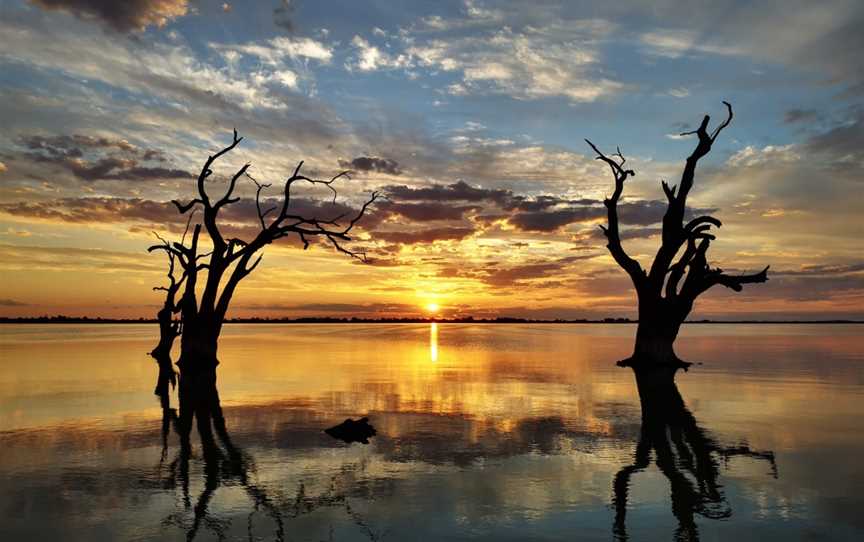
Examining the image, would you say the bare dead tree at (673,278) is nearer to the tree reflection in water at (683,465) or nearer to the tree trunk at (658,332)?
the tree trunk at (658,332)

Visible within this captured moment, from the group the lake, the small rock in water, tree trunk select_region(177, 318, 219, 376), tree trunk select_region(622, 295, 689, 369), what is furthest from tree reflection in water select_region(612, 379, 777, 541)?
tree trunk select_region(177, 318, 219, 376)

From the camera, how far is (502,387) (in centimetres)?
2355

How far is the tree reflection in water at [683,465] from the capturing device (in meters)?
8.64

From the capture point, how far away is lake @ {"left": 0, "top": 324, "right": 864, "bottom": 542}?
27.0 ft

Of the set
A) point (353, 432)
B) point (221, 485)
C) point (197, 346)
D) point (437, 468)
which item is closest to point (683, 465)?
point (437, 468)

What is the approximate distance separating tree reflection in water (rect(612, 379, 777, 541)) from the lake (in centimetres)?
6

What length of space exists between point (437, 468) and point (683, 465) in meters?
4.17

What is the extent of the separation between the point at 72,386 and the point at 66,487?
1549 centimetres

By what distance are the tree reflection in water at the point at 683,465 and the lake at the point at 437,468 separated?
6 cm

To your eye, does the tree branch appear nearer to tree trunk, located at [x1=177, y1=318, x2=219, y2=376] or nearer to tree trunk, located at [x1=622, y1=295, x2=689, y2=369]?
tree trunk, located at [x1=622, y1=295, x2=689, y2=369]

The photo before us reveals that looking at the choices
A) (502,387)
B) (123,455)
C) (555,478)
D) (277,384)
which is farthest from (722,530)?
(277,384)

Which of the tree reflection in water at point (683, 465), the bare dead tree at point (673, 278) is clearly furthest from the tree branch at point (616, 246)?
the tree reflection in water at point (683, 465)

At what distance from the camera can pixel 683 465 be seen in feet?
37.4

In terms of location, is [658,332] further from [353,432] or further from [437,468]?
[437,468]
